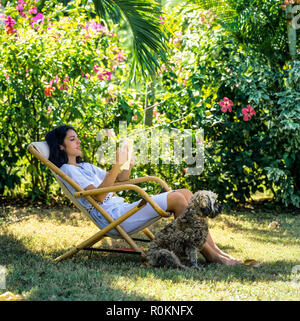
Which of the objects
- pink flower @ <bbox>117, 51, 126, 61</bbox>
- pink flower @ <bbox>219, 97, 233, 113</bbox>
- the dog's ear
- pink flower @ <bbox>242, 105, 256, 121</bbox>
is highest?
pink flower @ <bbox>117, 51, 126, 61</bbox>

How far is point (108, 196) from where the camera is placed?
13.7 feet

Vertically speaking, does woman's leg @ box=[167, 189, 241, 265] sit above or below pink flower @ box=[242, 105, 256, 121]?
below

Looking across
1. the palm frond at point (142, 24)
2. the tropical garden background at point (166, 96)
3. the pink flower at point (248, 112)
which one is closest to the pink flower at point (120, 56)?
the tropical garden background at point (166, 96)

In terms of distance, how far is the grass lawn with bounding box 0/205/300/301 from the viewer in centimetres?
297

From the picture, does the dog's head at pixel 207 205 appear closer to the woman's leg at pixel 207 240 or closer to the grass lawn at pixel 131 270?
the woman's leg at pixel 207 240

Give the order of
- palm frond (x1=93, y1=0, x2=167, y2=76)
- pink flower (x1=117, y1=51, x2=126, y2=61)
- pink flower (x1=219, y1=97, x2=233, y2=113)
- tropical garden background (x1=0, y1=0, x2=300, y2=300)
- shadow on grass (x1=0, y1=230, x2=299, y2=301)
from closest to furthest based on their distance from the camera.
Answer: shadow on grass (x1=0, y1=230, x2=299, y2=301), palm frond (x1=93, y1=0, x2=167, y2=76), tropical garden background (x1=0, y1=0, x2=300, y2=300), pink flower (x1=219, y1=97, x2=233, y2=113), pink flower (x1=117, y1=51, x2=126, y2=61)

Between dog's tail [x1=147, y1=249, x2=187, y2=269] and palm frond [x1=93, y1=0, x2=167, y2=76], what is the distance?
2.66m

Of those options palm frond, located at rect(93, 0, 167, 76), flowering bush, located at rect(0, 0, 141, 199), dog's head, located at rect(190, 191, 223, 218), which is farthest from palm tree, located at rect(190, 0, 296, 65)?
dog's head, located at rect(190, 191, 223, 218)

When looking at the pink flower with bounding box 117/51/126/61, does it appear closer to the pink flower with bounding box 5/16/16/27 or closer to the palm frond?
the palm frond

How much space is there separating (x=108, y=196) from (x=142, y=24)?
2331mm

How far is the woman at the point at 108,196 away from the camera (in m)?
3.81

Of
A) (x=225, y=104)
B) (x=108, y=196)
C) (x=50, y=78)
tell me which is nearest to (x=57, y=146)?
(x=108, y=196)

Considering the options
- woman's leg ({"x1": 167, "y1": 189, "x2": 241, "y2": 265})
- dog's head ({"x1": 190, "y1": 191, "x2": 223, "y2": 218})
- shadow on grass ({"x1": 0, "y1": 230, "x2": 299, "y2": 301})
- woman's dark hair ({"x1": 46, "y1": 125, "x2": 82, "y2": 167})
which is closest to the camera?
shadow on grass ({"x1": 0, "y1": 230, "x2": 299, "y2": 301})
